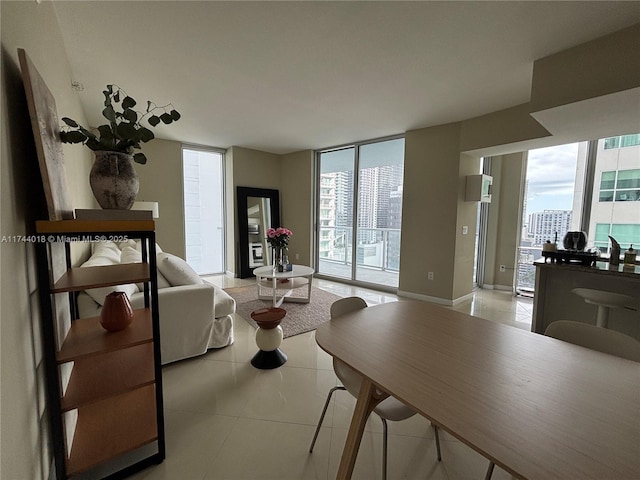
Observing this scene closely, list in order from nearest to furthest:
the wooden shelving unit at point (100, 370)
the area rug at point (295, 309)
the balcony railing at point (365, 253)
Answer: the wooden shelving unit at point (100, 370) < the area rug at point (295, 309) < the balcony railing at point (365, 253)

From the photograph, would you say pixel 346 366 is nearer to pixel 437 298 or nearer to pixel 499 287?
pixel 437 298

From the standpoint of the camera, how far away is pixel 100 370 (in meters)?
1.42

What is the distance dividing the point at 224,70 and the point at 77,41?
106 cm

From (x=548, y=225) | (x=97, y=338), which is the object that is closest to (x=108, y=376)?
(x=97, y=338)

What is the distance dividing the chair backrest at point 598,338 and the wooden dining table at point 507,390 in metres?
0.17

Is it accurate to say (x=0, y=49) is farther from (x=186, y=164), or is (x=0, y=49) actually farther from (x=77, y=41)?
(x=186, y=164)

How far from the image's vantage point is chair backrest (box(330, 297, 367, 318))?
151 cm

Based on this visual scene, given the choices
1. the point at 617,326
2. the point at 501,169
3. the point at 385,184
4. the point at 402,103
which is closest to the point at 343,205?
the point at 385,184

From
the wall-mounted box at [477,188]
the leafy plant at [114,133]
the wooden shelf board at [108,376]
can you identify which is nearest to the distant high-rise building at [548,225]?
the wall-mounted box at [477,188]

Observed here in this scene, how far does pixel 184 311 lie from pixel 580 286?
364cm

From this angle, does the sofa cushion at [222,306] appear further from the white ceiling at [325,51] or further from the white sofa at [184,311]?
the white ceiling at [325,51]

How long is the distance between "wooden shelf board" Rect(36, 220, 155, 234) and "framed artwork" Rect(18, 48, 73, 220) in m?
0.04

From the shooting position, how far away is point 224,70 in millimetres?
2408

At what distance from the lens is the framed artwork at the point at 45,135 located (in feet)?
3.10
